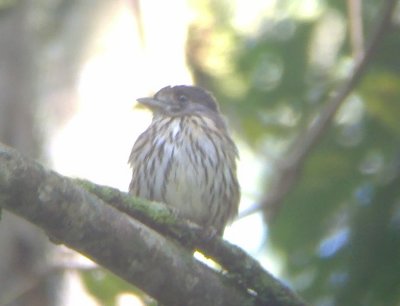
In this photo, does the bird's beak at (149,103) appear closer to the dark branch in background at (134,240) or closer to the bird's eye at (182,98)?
the bird's eye at (182,98)

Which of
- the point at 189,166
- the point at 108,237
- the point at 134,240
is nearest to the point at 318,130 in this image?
the point at 189,166

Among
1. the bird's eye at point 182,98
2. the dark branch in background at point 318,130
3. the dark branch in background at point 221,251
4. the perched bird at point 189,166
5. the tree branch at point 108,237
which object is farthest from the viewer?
the bird's eye at point 182,98

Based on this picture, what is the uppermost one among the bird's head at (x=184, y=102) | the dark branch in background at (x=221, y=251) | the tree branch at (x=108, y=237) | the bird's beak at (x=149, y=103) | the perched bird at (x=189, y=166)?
the bird's head at (x=184, y=102)

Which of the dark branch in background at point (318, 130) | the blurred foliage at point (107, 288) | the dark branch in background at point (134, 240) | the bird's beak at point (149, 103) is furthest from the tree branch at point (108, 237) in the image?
the bird's beak at point (149, 103)

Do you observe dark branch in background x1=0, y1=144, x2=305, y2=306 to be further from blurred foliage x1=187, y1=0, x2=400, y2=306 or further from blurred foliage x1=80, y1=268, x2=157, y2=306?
blurred foliage x1=187, y1=0, x2=400, y2=306

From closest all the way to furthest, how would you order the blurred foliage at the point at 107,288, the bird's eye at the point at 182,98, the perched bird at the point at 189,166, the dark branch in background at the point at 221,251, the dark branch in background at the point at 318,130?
the dark branch in background at the point at 221,251
the blurred foliage at the point at 107,288
the perched bird at the point at 189,166
the dark branch in background at the point at 318,130
the bird's eye at the point at 182,98

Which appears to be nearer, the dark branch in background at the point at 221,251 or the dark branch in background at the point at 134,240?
the dark branch in background at the point at 134,240

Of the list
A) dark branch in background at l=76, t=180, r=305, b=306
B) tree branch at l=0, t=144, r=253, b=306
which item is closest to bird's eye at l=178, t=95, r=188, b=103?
dark branch in background at l=76, t=180, r=305, b=306
